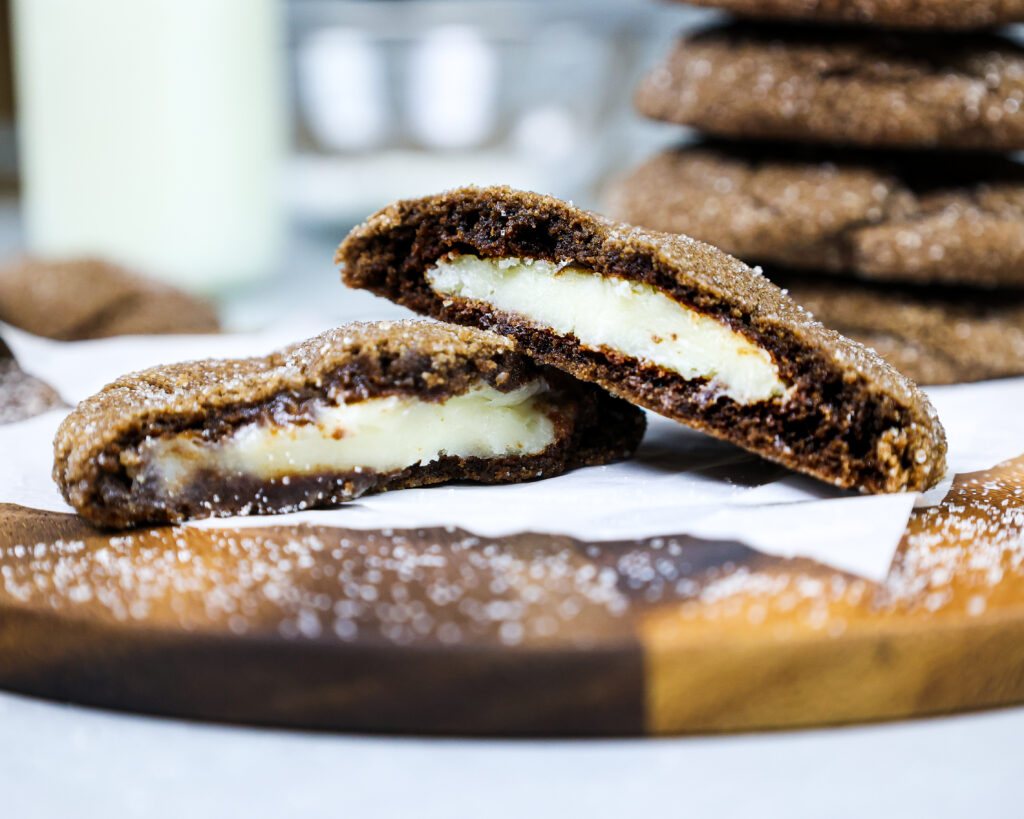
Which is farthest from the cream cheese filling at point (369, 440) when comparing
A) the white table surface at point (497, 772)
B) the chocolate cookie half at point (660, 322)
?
the white table surface at point (497, 772)

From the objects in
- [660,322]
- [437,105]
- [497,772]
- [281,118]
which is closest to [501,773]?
[497,772]

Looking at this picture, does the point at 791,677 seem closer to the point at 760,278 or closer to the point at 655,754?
the point at 655,754

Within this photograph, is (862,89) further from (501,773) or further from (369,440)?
(501,773)

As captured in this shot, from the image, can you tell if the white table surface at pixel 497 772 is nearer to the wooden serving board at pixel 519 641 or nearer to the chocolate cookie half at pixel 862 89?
the wooden serving board at pixel 519 641


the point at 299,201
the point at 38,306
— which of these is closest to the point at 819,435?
the point at 38,306

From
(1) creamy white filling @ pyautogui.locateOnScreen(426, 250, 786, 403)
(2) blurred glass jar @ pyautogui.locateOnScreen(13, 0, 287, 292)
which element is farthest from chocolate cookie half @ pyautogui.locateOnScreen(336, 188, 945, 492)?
(2) blurred glass jar @ pyautogui.locateOnScreen(13, 0, 287, 292)
